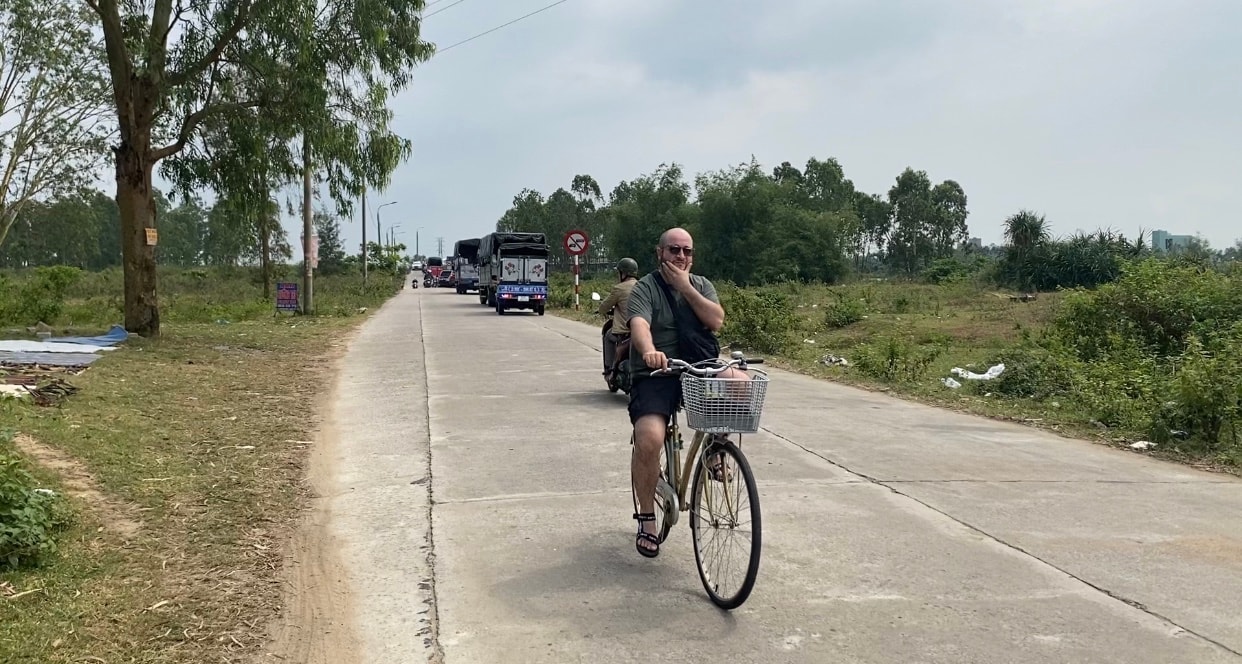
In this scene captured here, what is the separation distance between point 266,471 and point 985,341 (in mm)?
16895

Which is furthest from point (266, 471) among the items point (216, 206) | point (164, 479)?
point (216, 206)

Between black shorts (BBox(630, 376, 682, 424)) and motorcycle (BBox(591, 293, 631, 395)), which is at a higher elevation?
black shorts (BBox(630, 376, 682, 424))

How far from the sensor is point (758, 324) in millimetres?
18000

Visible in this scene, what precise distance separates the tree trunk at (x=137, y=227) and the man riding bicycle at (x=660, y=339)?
1397cm

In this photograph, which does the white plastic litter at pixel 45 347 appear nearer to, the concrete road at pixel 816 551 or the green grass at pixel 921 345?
the concrete road at pixel 816 551

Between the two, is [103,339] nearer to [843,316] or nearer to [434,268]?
[843,316]

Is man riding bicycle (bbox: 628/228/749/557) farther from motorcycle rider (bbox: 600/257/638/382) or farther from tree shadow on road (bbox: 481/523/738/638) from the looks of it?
motorcycle rider (bbox: 600/257/638/382)

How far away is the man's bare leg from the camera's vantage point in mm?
4496

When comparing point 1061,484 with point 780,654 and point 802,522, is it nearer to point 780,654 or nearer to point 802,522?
point 802,522

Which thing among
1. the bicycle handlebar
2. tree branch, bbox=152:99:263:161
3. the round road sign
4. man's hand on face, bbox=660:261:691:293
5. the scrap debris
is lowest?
the scrap debris

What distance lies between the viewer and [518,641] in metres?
3.88

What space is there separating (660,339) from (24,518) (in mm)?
3408

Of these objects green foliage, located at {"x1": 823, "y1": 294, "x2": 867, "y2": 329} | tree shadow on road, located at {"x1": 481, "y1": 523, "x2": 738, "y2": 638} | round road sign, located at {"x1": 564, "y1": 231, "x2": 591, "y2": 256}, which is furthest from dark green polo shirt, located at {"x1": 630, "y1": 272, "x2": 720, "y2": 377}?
round road sign, located at {"x1": 564, "y1": 231, "x2": 591, "y2": 256}

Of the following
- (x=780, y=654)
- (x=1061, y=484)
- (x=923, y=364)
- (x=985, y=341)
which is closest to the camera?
(x=780, y=654)
